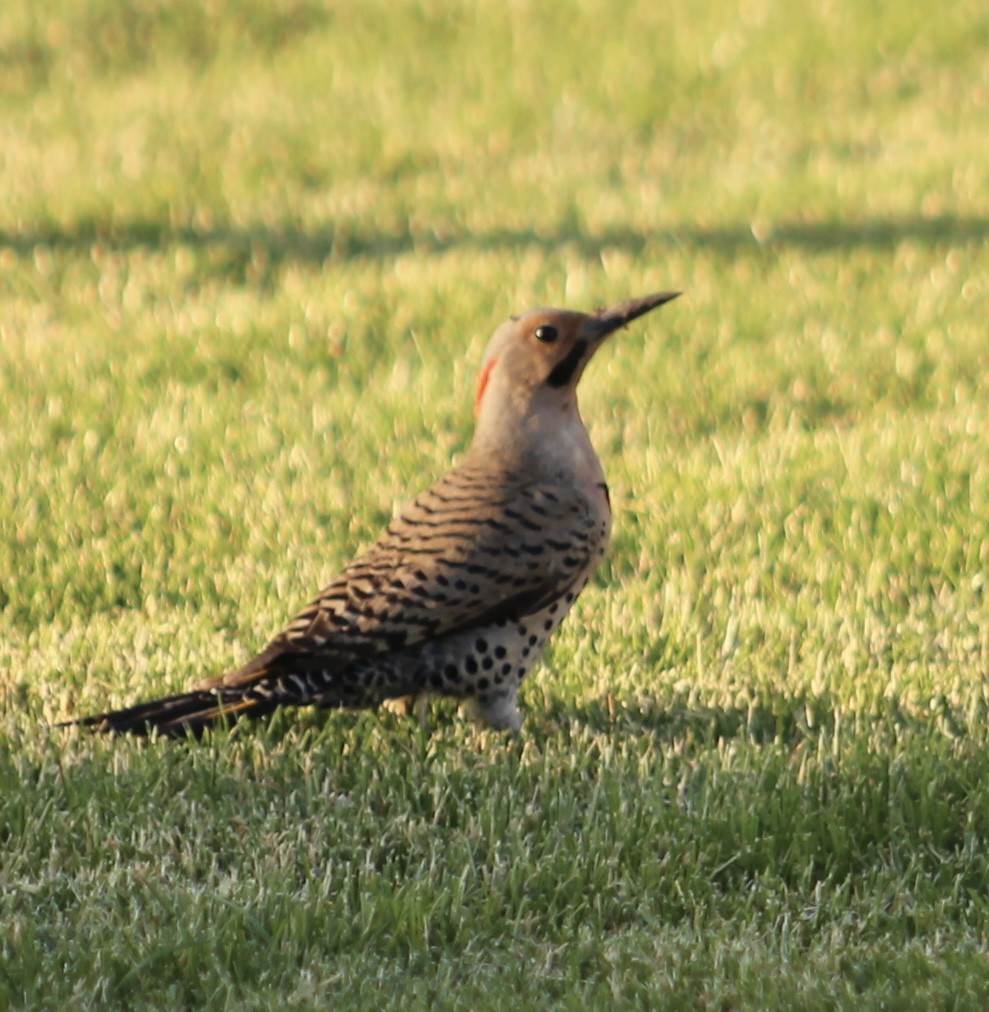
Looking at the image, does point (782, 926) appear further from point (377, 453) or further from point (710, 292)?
point (710, 292)

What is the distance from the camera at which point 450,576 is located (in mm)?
4770

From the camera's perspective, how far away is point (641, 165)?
1167cm

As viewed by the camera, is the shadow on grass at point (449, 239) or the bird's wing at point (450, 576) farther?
the shadow on grass at point (449, 239)

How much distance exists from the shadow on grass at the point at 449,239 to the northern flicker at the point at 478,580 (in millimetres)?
5077

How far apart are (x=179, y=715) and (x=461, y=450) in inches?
109

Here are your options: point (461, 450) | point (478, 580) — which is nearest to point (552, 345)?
point (478, 580)

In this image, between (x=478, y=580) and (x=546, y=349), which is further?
(x=546, y=349)

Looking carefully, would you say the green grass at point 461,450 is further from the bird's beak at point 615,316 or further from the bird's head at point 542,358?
the bird's beak at point 615,316

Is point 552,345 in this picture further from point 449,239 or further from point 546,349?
point 449,239

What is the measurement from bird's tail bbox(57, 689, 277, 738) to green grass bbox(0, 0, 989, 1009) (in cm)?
10

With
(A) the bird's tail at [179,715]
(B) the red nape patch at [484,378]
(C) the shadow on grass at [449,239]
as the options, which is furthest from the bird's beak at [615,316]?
(C) the shadow on grass at [449,239]

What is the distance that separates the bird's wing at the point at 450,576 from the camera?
15.6 feet

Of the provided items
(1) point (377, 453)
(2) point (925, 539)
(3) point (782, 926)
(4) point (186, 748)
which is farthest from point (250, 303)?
(3) point (782, 926)

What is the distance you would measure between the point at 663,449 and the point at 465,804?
3.10 metres
